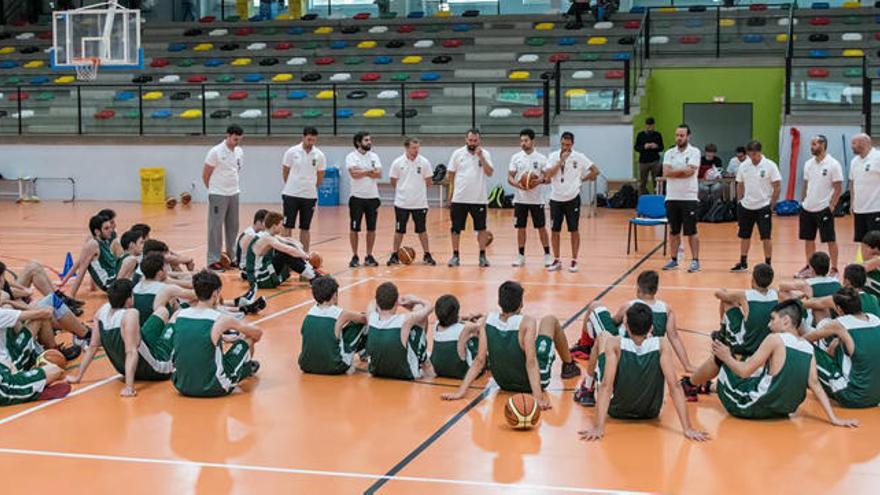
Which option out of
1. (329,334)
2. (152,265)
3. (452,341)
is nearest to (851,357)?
(452,341)

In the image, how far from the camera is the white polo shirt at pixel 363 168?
16078mm

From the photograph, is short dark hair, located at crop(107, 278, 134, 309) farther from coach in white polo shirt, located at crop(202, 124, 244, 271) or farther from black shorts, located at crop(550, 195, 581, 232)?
black shorts, located at crop(550, 195, 581, 232)

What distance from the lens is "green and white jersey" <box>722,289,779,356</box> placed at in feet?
31.0

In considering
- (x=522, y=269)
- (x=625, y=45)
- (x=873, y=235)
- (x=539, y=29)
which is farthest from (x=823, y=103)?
(x=873, y=235)

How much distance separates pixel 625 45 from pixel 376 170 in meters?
15.8

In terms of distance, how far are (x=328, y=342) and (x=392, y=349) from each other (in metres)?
0.60

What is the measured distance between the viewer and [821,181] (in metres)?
14.2

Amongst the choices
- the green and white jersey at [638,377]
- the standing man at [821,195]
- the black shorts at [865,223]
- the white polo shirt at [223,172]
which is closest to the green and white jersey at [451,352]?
the green and white jersey at [638,377]

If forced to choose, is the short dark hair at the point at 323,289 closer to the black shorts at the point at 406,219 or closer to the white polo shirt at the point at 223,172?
the black shorts at the point at 406,219

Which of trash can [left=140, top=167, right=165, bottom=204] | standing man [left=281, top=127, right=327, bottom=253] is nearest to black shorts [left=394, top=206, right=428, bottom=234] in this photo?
standing man [left=281, top=127, right=327, bottom=253]

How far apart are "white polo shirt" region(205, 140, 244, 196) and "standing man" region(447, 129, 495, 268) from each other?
3131mm

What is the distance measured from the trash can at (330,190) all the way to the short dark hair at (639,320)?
66.6ft

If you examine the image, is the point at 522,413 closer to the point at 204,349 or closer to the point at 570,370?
the point at 570,370

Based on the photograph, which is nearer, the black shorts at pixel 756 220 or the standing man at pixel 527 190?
the black shorts at pixel 756 220
